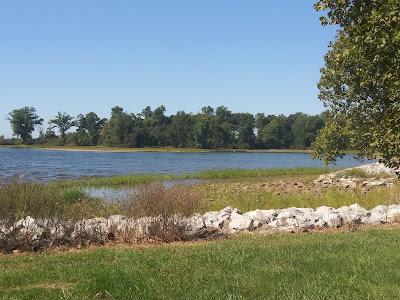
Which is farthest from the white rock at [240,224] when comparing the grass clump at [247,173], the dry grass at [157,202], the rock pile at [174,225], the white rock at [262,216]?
the grass clump at [247,173]

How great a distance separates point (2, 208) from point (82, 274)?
440cm

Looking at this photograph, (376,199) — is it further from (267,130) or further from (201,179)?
(267,130)

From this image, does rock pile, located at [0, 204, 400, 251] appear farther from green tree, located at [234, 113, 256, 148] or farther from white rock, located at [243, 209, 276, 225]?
green tree, located at [234, 113, 256, 148]

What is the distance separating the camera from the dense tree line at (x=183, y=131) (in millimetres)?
139500

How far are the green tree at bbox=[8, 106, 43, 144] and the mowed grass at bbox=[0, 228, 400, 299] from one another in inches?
6032

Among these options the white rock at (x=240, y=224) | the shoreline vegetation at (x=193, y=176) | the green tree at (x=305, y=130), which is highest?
the green tree at (x=305, y=130)

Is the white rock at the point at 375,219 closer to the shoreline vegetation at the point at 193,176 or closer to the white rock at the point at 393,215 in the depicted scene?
the white rock at the point at 393,215

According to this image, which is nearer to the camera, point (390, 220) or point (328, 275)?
point (328, 275)

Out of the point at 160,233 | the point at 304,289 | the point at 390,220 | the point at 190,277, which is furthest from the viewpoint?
the point at 390,220

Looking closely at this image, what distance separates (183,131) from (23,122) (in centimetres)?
5079

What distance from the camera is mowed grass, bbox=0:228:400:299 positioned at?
5590 millimetres

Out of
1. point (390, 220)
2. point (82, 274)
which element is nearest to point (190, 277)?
point (82, 274)

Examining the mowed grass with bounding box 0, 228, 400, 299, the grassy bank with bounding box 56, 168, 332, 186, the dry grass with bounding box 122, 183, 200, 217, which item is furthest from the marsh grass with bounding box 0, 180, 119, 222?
the grassy bank with bounding box 56, 168, 332, 186

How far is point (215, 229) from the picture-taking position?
456 inches
